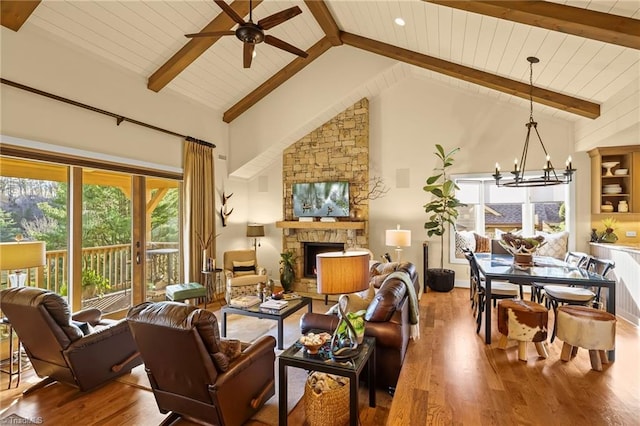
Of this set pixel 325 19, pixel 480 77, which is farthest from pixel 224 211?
pixel 480 77

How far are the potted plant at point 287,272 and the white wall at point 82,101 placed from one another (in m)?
2.79

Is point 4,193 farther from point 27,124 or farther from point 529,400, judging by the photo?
point 529,400

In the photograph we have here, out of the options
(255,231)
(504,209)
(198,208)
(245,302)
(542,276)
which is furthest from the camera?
(255,231)

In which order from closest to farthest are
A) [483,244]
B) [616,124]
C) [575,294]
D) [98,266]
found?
[575,294] < [616,124] < [98,266] < [483,244]

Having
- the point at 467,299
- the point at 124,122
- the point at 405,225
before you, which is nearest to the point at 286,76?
the point at 124,122

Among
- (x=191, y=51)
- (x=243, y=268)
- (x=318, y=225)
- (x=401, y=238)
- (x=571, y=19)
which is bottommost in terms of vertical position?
(x=243, y=268)

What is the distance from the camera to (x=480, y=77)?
475 cm

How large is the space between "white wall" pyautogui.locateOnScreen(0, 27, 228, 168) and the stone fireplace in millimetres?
2447

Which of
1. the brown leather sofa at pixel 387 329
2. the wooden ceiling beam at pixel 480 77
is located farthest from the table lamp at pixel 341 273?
the wooden ceiling beam at pixel 480 77

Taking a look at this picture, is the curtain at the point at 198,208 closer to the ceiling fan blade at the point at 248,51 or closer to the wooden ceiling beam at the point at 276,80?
the wooden ceiling beam at the point at 276,80

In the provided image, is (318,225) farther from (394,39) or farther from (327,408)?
(327,408)

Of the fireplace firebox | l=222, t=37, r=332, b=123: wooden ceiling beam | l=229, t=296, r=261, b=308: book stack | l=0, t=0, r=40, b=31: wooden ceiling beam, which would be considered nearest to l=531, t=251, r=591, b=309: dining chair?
l=229, t=296, r=261, b=308: book stack

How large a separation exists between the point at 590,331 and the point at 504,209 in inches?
145

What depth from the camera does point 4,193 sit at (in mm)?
3557
